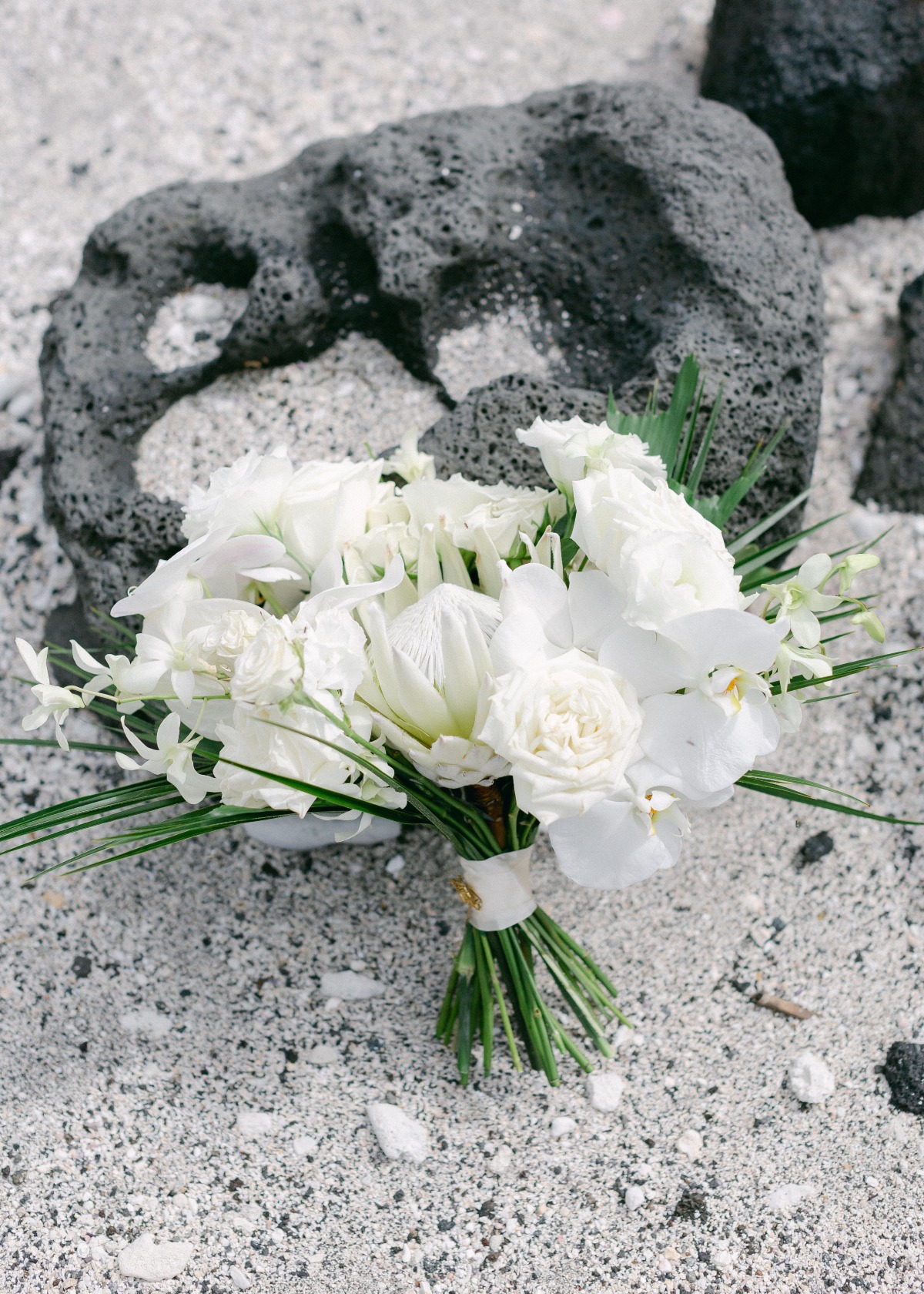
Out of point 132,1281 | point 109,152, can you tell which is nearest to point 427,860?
point 132,1281

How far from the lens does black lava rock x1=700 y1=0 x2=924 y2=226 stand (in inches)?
84.5

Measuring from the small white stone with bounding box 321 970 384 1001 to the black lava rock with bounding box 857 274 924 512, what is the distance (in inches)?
51.0

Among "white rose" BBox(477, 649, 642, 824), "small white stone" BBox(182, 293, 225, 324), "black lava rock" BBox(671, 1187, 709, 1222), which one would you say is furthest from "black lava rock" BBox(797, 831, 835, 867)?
"small white stone" BBox(182, 293, 225, 324)

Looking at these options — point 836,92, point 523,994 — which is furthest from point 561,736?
point 836,92

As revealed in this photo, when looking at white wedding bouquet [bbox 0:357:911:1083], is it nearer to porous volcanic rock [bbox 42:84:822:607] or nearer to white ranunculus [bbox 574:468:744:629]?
white ranunculus [bbox 574:468:744:629]

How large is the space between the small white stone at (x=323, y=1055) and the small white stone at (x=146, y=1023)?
226 mm

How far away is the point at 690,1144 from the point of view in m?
1.48

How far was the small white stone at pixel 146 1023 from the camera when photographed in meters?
1.59

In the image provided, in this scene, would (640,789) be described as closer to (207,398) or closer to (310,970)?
(310,970)

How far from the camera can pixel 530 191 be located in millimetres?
1864

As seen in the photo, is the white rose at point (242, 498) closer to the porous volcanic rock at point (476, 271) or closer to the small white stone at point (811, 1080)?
the porous volcanic rock at point (476, 271)

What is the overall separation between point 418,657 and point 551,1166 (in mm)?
839

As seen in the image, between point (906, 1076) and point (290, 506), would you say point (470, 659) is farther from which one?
point (906, 1076)

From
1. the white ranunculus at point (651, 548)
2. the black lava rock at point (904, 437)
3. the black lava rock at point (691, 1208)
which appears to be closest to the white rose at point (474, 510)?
the white ranunculus at point (651, 548)
